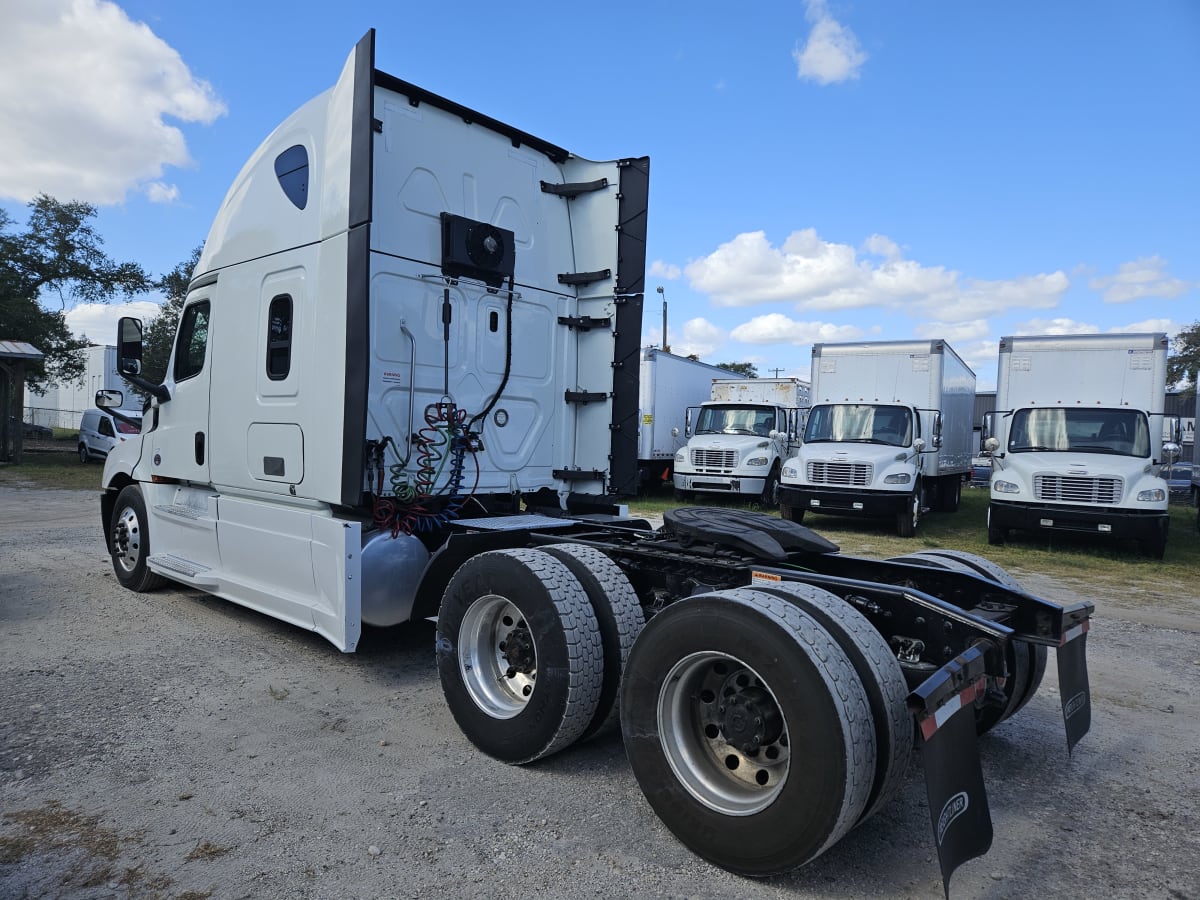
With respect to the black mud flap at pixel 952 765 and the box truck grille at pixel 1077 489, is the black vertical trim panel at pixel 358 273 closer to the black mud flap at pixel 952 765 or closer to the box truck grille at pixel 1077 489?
the black mud flap at pixel 952 765

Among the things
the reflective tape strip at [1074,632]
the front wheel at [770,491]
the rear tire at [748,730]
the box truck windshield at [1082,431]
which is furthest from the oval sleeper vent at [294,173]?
the front wheel at [770,491]

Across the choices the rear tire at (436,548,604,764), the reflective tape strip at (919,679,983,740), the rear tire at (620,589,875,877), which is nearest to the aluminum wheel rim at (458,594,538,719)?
the rear tire at (436,548,604,764)

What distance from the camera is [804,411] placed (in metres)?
18.8

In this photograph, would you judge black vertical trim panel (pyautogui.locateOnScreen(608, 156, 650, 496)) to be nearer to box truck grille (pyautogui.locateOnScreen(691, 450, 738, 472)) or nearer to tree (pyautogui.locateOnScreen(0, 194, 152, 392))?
box truck grille (pyautogui.locateOnScreen(691, 450, 738, 472))

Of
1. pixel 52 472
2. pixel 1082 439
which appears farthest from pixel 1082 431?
pixel 52 472

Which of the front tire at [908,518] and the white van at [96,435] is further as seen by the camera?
the white van at [96,435]

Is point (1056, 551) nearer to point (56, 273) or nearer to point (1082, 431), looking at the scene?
point (1082, 431)

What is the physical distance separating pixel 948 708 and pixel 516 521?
2930 mm

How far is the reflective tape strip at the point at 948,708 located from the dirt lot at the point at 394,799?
689mm

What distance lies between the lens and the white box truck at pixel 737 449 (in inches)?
634

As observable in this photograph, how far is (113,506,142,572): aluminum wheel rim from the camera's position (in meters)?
6.99

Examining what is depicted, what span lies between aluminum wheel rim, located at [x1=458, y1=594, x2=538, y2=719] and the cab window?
3.58m

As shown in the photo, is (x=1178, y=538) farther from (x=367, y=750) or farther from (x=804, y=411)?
(x=367, y=750)

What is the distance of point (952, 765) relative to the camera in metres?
2.54
